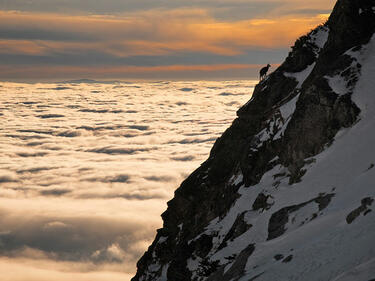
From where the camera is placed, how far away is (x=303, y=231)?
23531 mm

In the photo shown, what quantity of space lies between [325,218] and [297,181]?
8043mm

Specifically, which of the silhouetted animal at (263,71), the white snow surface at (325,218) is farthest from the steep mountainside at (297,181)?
the silhouetted animal at (263,71)

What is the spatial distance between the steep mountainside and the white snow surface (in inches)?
2.7

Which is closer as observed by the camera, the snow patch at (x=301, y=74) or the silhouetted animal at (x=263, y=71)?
the snow patch at (x=301, y=74)

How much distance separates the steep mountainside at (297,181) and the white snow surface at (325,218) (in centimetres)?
7

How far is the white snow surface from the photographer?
1867 cm

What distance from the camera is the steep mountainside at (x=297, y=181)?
20.7 m

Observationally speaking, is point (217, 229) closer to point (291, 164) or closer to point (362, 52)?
A: point (291, 164)

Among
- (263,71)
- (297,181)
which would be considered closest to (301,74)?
(263,71)

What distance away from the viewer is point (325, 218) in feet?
77.2

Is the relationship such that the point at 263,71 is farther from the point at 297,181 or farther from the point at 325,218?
the point at 325,218

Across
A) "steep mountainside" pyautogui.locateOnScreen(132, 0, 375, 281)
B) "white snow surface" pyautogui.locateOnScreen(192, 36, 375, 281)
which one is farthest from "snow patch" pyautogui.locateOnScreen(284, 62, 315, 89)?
"white snow surface" pyautogui.locateOnScreen(192, 36, 375, 281)

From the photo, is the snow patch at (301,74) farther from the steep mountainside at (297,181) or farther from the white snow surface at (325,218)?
the white snow surface at (325,218)

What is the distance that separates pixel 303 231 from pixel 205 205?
2398 centimetres
